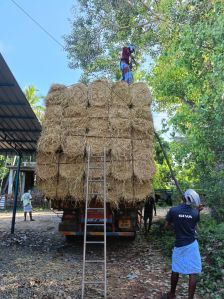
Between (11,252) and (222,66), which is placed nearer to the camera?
(222,66)

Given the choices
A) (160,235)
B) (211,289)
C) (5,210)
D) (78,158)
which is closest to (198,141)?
(160,235)

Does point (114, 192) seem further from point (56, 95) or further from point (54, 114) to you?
point (56, 95)

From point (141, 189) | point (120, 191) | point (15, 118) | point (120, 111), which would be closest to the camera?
point (120, 191)

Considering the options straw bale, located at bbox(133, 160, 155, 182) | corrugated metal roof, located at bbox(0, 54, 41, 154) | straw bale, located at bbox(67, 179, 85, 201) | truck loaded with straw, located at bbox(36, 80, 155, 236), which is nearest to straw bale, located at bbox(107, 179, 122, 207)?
truck loaded with straw, located at bbox(36, 80, 155, 236)

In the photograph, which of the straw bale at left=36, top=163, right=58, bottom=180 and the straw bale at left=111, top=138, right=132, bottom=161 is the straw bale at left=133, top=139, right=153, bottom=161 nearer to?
the straw bale at left=111, top=138, right=132, bottom=161

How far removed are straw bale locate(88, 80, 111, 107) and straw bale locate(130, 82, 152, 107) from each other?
0.58 m

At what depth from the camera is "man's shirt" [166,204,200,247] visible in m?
5.44

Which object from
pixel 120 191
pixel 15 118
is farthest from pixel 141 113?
pixel 15 118

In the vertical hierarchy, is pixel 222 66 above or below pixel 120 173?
above

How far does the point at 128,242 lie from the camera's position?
10.3m

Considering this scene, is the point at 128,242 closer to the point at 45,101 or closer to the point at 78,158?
the point at 78,158

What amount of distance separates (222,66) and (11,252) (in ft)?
21.4

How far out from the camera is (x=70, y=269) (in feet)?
24.2

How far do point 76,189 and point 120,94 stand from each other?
8.44 ft
